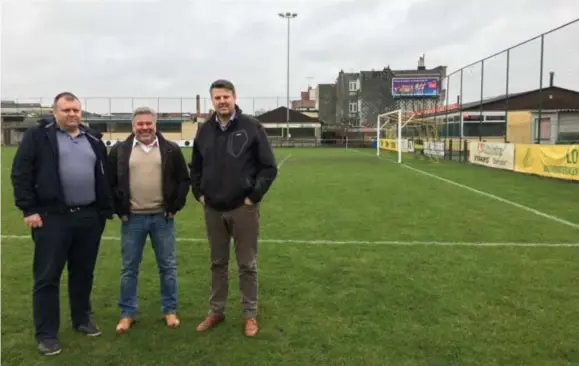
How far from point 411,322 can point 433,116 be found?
3073cm

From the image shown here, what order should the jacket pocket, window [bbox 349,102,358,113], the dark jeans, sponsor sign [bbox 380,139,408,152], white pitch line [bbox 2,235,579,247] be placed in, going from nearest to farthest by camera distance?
the dark jeans → the jacket pocket → white pitch line [bbox 2,235,579,247] → sponsor sign [bbox 380,139,408,152] → window [bbox 349,102,358,113]

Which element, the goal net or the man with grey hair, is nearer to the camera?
the man with grey hair

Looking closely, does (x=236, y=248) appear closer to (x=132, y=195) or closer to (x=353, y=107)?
(x=132, y=195)

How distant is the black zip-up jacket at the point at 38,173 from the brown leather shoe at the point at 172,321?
1.15 m

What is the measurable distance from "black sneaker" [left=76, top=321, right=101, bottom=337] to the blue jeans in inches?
9.0

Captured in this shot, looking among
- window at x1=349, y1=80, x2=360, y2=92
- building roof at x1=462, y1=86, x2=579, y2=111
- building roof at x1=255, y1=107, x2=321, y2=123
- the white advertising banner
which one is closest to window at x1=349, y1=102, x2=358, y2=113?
window at x1=349, y1=80, x2=360, y2=92

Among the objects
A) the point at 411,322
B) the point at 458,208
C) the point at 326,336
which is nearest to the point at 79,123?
the point at 326,336

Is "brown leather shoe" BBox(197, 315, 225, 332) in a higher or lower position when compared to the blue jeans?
lower

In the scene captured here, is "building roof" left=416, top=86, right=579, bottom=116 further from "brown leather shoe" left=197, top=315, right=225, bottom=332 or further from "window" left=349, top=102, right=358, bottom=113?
"window" left=349, top=102, right=358, bottom=113

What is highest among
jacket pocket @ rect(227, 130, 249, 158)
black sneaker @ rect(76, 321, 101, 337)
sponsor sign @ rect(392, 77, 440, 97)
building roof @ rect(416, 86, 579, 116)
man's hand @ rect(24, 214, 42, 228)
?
sponsor sign @ rect(392, 77, 440, 97)

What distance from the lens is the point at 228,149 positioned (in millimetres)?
3896

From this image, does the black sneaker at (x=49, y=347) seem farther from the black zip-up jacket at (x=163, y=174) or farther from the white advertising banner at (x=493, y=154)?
the white advertising banner at (x=493, y=154)

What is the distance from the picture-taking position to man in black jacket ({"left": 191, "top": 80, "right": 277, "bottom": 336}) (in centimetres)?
390

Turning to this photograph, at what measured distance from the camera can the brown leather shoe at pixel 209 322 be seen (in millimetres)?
4110
